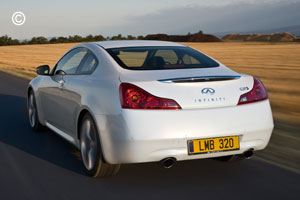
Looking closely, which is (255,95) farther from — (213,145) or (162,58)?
(162,58)

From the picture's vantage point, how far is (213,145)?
172 inches

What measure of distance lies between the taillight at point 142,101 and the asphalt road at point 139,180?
0.79 meters

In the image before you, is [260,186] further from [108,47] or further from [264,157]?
[108,47]

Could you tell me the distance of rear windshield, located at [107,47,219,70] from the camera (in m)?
4.92

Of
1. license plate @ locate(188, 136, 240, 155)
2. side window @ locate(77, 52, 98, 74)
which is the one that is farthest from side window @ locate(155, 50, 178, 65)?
license plate @ locate(188, 136, 240, 155)

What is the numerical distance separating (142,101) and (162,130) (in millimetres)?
315

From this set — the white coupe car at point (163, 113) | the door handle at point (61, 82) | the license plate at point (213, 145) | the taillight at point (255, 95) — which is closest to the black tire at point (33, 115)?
the door handle at point (61, 82)

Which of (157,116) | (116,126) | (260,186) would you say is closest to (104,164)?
(116,126)

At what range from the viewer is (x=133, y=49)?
542 cm

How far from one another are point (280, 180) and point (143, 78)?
1690 millimetres

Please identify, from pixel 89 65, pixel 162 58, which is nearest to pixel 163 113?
pixel 162 58

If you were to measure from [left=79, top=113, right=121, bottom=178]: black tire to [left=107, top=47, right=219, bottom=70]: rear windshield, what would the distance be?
0.72m

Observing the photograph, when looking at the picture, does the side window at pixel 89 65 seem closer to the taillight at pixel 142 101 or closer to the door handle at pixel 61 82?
the door handle at pixel 61 82

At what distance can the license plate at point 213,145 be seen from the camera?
14.1ft
